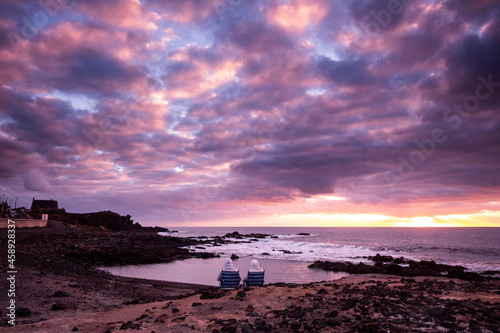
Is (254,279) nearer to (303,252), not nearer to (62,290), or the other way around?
(62,290)

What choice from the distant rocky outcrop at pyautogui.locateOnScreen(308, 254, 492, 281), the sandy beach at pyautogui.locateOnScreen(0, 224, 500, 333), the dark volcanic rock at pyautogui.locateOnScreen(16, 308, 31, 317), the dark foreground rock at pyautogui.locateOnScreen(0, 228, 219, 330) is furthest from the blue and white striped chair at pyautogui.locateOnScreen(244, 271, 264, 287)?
the distant rocky outcrop at pyautogui.locateOnScreen(308, 254, 492, 281)

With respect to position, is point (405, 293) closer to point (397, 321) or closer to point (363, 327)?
point (397, 321)

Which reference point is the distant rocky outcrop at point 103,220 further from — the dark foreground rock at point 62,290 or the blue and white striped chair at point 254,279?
the blue and white striped chair at point 254,279

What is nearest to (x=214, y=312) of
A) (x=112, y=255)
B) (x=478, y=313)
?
(x=478, y=313)

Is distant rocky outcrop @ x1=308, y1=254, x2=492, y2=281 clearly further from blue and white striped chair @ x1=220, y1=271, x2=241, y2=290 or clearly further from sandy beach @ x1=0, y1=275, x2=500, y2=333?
blue and white striped chair @ x1=220, y1=271, x2=241, y2=290

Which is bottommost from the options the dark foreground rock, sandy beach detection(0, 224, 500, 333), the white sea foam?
the white sea foam

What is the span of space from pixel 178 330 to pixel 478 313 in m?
7.90

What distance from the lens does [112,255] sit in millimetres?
30156

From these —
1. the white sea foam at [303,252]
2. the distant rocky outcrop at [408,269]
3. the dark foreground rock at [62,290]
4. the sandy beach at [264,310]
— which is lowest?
the white sea foam at [303,252]

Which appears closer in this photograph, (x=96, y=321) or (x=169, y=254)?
(x=96, y=321)

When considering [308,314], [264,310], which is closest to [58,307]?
[264,310]

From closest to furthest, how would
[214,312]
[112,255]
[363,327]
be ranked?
[363,327], [214,312], [112,255]

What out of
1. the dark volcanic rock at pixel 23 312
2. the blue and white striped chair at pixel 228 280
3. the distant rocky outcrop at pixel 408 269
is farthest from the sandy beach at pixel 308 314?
the distant rocky outcrop at pixel 408 269

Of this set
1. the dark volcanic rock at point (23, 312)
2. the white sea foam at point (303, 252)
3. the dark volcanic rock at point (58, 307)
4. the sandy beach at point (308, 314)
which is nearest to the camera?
the sandy beach at point (308, 314)
